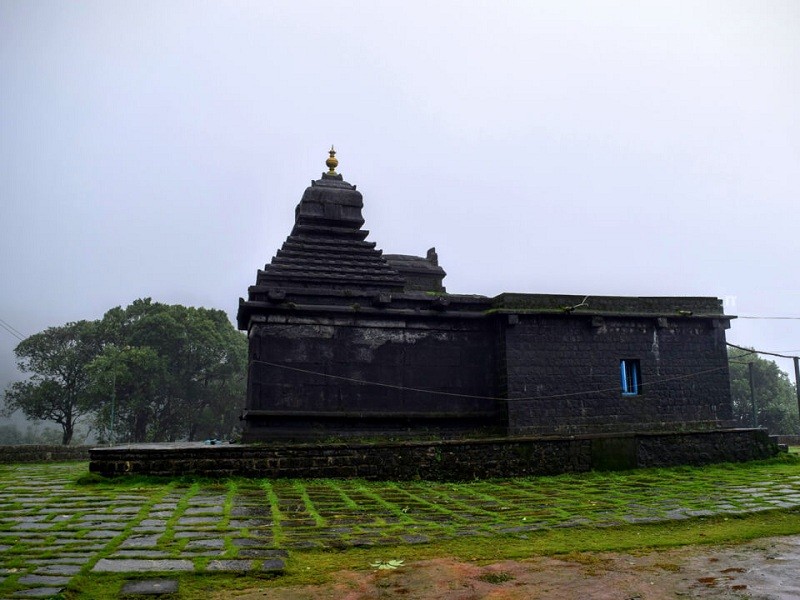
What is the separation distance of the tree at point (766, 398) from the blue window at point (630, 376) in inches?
1263

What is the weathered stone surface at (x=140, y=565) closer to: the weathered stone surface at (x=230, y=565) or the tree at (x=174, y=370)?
the weathered stone surface at (x=230, y=565)

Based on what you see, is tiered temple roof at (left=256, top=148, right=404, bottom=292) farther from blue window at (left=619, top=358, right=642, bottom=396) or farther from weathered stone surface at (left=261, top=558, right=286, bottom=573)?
weathered stone surface at (left=261, top=558, right=286, bottom=573)

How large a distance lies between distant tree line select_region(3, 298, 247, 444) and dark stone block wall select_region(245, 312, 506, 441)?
21.8m

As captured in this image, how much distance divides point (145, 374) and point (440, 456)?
2550cm

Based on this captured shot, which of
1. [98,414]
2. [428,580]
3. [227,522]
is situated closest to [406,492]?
[227,522]

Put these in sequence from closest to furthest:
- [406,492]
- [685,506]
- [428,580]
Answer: [428,580] → [685,506] → [406,492]

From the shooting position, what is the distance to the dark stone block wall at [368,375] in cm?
1400

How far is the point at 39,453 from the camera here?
17.2 meters

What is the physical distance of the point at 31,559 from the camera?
18.8ft

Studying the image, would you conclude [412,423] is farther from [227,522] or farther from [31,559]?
[31,559]

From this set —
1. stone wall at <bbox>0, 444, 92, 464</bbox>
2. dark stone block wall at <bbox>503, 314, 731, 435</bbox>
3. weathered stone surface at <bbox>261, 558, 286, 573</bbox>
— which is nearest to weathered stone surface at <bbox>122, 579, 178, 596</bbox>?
weathered stone surface at <bbox>261, 558, 286, 573</bbox>

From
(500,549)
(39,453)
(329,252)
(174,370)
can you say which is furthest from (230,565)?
(174,370)

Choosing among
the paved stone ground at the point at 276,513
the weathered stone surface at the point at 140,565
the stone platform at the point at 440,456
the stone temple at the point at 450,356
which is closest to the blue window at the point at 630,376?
the stone temple at the point at 450,356

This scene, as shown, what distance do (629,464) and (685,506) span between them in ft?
15.4
